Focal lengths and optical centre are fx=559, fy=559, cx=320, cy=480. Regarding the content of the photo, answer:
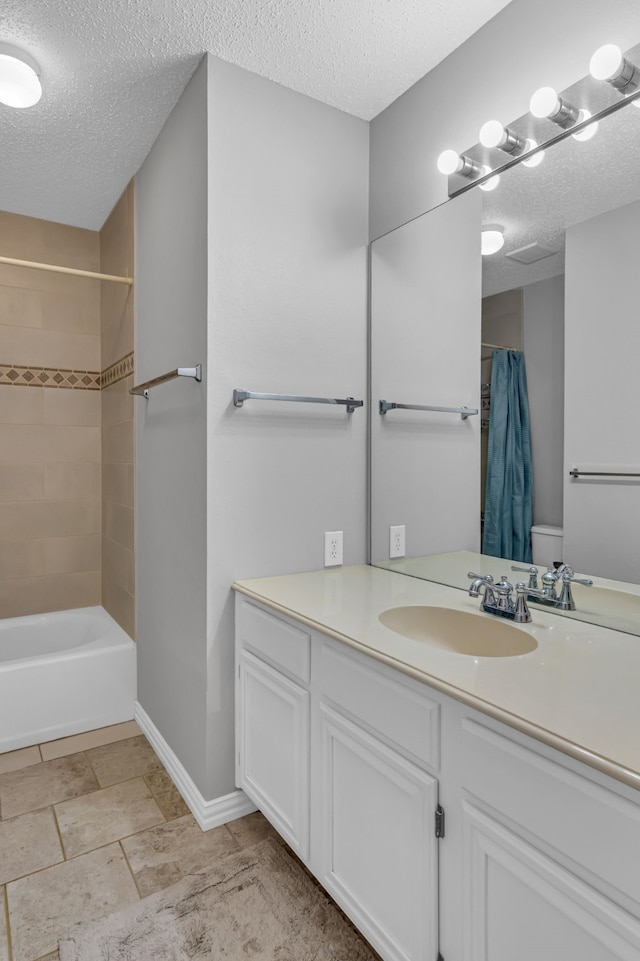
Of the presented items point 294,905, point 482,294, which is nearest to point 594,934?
point 294,905

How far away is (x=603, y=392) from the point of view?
138cm

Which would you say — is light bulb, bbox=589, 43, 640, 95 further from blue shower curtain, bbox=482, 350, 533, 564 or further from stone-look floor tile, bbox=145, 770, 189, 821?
stone-look floor tile, bbox=145, 770, 189, 821

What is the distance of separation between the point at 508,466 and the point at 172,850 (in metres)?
1.56

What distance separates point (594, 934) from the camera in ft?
2.62

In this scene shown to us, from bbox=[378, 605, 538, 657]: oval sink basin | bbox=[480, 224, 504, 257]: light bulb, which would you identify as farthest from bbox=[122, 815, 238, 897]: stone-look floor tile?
bbox=[480, 224, 504, 257]: light bulb

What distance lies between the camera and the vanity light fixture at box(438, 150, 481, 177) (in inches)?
65.9

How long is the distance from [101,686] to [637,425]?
237 centimetres

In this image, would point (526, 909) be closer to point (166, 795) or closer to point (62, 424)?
point (166, 795)

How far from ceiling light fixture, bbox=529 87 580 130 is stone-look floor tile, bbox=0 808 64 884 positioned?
251 cm

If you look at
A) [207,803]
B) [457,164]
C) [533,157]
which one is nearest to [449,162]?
[457,164]

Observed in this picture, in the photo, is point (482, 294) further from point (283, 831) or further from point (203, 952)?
point (203, 952)

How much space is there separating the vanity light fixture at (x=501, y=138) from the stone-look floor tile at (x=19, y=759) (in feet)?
8.99

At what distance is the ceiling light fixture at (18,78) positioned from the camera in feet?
5.77

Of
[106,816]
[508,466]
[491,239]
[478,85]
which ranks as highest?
[478,85]
